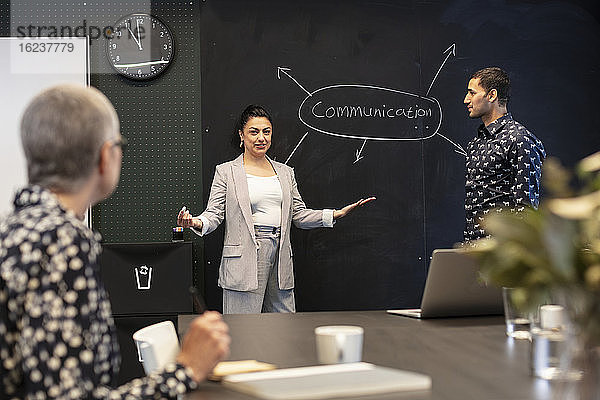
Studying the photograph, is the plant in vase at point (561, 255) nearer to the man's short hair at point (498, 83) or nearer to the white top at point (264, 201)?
the man's short hair at point (498, 83)

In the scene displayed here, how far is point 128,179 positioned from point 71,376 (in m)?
4.00

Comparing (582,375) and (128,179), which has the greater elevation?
(128,179)

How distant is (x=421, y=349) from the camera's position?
6.26ft

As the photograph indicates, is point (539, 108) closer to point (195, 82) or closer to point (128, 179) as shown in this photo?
point (195, 82)

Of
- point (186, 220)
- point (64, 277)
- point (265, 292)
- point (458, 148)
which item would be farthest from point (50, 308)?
point (458, 148)

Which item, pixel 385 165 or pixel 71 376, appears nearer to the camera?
pixel 71 376

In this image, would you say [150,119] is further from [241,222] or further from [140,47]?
[241,222]

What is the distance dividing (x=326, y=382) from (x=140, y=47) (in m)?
4.13

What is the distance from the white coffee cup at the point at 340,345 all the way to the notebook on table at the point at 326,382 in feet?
0.16

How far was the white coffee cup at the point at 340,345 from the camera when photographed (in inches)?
63.4

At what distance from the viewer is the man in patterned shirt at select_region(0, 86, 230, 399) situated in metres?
1.21

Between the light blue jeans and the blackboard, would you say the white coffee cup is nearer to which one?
the light blue jeans

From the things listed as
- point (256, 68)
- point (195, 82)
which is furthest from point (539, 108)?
point (195, 82)

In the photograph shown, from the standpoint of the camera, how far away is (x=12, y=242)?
4.15 ft
